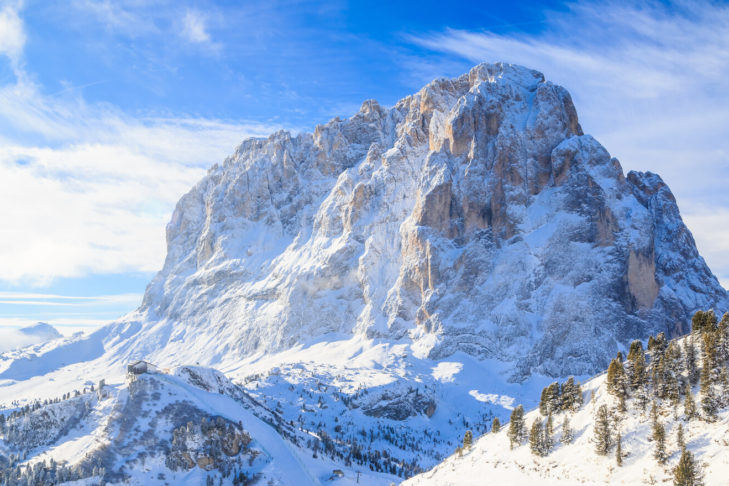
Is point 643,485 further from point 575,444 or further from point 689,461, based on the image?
point 575,444

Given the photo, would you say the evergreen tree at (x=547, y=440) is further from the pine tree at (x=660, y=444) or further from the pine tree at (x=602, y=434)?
the pine tree at (x=660, y=444)

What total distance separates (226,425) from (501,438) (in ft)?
208

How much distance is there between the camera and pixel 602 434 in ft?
244

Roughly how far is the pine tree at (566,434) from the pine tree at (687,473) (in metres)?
22.1

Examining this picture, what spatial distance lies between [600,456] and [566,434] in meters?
9.32

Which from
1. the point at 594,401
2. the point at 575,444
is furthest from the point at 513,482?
the point at 594,401

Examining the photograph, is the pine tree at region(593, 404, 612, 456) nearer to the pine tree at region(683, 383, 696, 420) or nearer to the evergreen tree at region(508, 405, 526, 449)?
the pine tree at region(683, 383, 696, 420)

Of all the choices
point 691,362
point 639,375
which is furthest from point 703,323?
point 639,375

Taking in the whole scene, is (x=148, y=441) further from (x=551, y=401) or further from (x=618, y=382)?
(x=618, y=382)

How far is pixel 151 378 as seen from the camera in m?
139

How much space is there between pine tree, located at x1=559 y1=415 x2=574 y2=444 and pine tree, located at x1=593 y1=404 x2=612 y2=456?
5935 millimetres

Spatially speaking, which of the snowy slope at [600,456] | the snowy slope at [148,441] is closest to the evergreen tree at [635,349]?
the snowy slope at [600,456]

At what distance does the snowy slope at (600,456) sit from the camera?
6347cm

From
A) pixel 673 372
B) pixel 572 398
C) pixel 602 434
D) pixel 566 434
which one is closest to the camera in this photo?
pixel 602 434
